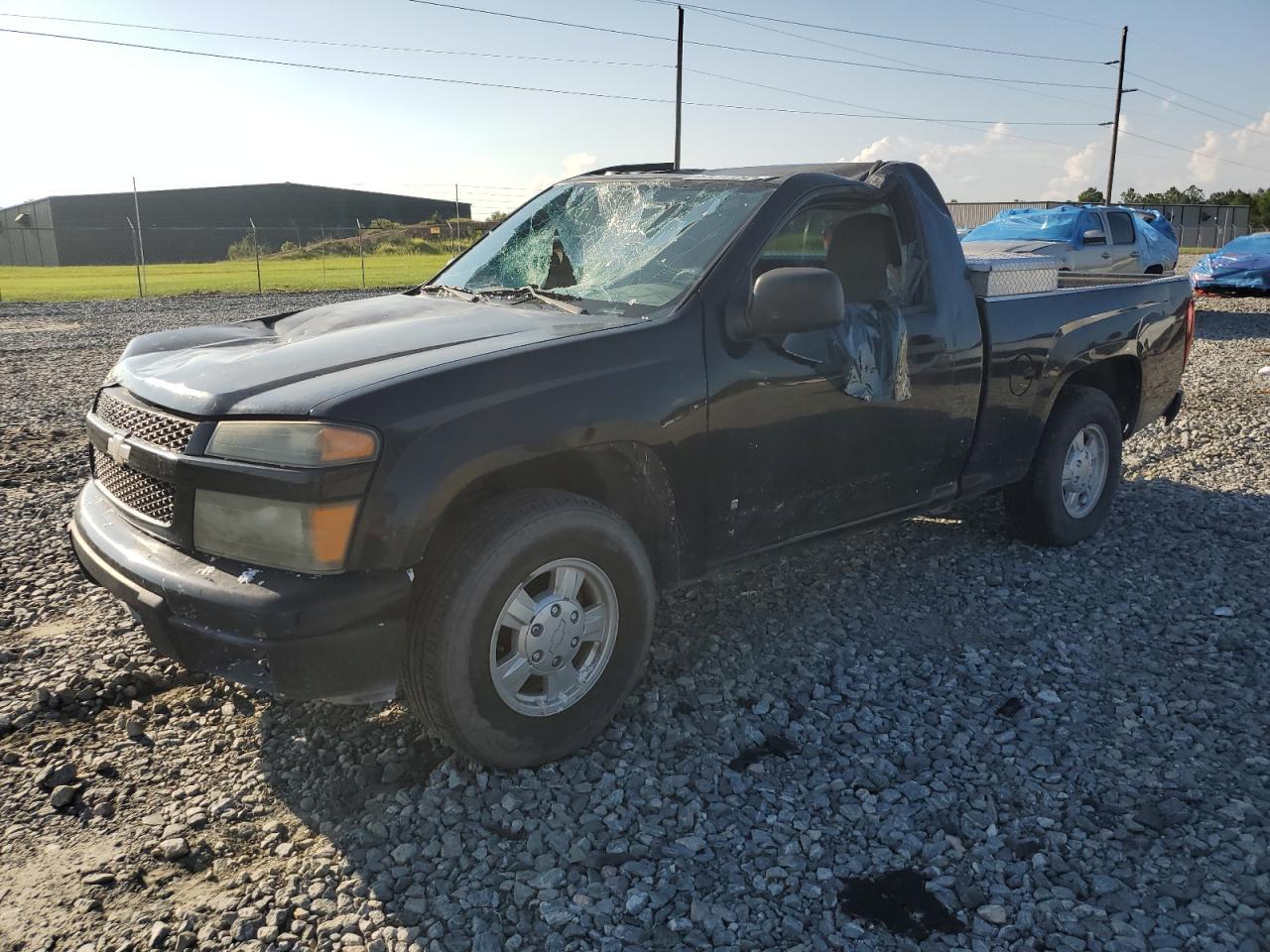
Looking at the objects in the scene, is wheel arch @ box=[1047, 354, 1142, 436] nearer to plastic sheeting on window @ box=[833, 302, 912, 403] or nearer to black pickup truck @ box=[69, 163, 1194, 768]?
black pickup truck @ box=[69, 163, 1194, 768]

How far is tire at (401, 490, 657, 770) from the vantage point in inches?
114

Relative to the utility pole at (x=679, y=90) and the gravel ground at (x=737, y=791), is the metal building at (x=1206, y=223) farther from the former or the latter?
the gravel ground at (x=737, y=791)

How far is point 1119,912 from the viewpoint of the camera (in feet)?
8.41

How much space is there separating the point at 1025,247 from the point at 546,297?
427 inches

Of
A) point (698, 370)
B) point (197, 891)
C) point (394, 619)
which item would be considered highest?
point (698, 370)

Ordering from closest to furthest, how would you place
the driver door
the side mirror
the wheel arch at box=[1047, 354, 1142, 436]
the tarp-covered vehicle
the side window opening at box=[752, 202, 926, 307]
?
the side mirror < the driver door < the side window opening at box=[752, 202, 926, 307] < the wheel arch at box=[1047, 354, 1142, 436] < the tarp-covered vehicle

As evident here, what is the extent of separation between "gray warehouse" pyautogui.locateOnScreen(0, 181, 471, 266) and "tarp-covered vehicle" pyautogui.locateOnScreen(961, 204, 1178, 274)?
35315 millimetres

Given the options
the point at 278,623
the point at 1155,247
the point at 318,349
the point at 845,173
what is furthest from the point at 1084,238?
the point at 278,623

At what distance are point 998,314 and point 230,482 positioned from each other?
3405mm

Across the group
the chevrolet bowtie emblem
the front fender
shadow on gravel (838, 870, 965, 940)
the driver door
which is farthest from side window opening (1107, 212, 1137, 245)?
the chevrolet bowtie emblem

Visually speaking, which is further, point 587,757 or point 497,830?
point 587,757

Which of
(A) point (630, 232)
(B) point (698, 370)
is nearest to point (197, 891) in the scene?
(B) point (698, 370)

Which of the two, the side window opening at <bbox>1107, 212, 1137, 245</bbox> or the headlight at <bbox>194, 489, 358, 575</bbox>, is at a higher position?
the side window opening at <bbox>1107, 212, 1137, 245</bbox>

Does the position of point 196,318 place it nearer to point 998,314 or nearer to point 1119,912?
point 998,314
